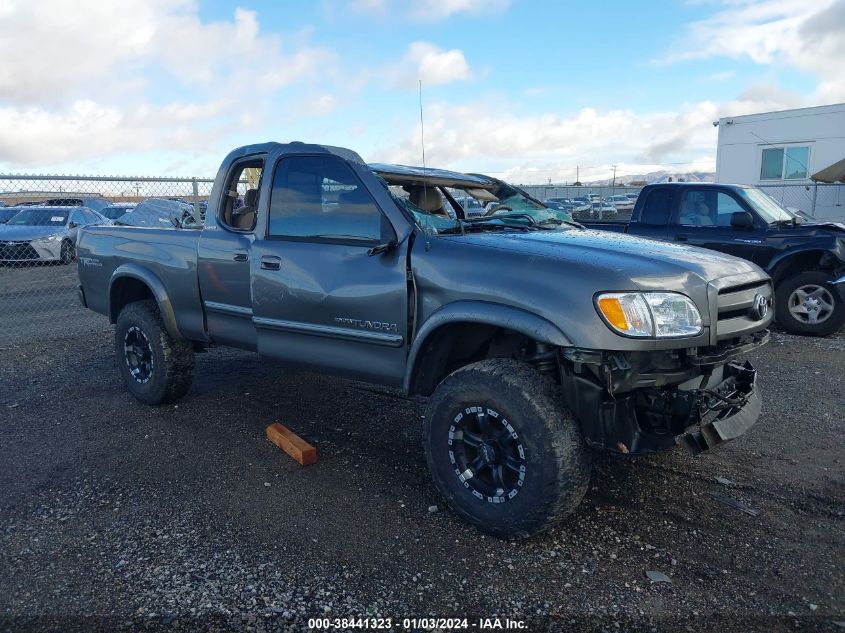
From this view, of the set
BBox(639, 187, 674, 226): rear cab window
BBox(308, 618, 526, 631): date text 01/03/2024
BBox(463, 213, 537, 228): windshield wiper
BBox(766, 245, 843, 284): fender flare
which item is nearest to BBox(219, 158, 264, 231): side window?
BBox(463, 213, 537, 228): windshield wiper

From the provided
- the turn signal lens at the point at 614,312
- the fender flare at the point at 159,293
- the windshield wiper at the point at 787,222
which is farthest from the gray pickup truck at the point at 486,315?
the windshield wiper at the point at 787,222

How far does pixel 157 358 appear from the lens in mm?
5172

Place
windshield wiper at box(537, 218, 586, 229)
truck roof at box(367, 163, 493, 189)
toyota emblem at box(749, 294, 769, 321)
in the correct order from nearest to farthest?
toyota emblem at box(749, 294, 769, 321) → truck roof at box(367, 163, 493, 189) → windshield wiper at box(537, 218, 586, 229)

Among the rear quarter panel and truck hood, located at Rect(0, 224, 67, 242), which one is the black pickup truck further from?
truck hood, located at Rect(0, 224, 67, 242)

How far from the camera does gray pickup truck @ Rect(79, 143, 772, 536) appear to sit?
9.98 ft

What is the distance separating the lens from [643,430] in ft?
10.4

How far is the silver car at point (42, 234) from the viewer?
50.8 ft

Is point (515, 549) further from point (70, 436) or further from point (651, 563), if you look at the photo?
point (70, 436)

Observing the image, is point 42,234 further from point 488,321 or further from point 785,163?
point 785,163

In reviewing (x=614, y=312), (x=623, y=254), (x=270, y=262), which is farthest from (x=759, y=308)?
(x=270, y=262)

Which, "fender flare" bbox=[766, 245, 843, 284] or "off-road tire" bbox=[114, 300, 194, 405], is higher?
"fender flare" bbox=[766, 245, 843, 284]

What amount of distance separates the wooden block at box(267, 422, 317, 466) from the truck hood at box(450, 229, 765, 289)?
173cm

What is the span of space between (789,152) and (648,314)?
18521 millimetres

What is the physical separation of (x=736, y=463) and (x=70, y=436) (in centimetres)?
460
